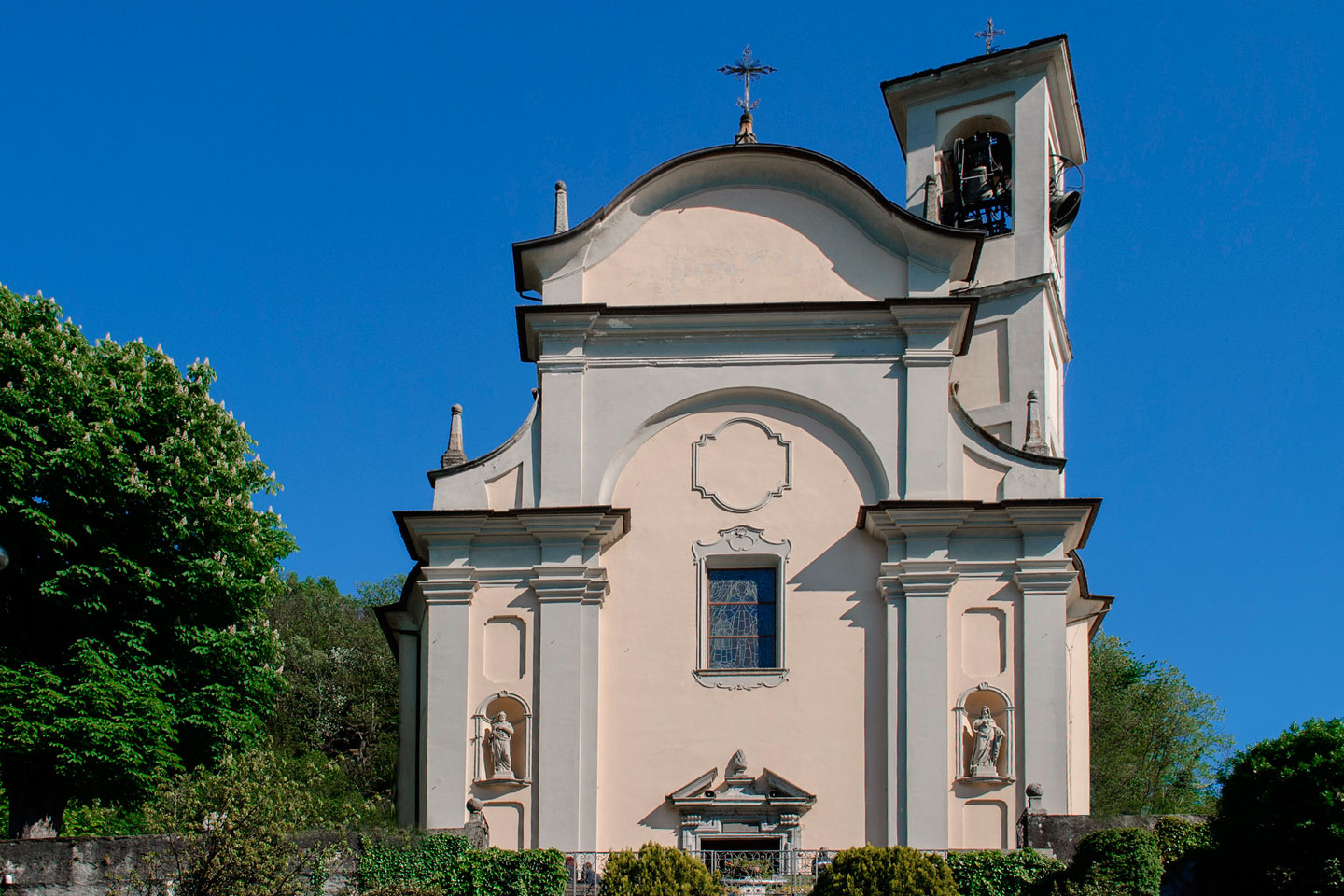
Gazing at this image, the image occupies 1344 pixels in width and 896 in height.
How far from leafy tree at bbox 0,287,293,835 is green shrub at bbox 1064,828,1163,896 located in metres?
12.8

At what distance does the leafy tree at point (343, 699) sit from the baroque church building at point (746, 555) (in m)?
21.8

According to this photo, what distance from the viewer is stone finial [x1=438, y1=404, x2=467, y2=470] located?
2502 cm

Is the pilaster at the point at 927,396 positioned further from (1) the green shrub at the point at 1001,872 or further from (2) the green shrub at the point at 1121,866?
(2) the green shrub at the point at 1121,866

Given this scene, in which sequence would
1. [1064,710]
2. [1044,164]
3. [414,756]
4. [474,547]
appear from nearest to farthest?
[1064,710]
[474,547]
[414,756]
[1044,164]

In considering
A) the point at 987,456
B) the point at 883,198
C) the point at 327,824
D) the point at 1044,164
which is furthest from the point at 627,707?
the point at 1044,164

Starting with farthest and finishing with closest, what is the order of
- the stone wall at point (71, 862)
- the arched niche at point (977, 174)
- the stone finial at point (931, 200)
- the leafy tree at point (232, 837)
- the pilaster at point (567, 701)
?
the arched niche at point (977, 174), the stone finial at point (931, 200), the pilaster at point (567, 701), the stone wall at point (71, 862), the leafy tree at point (232, 837)

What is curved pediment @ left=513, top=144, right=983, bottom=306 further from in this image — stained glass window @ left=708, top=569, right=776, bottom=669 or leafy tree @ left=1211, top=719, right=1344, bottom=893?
leafy tree @ left=1211, top=719, right=1344, bottom=893

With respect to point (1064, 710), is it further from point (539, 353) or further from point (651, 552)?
point (539, 353)

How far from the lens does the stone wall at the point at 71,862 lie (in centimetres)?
1948

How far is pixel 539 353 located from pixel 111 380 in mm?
6528

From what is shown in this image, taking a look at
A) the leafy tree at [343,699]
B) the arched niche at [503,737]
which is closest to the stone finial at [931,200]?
the arched niche at [503,737]

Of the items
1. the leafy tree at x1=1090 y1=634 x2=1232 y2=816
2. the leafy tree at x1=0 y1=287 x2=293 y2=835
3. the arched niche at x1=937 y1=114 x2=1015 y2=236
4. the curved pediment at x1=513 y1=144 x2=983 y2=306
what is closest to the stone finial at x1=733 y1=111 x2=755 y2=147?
the curved pediment at x1=513 y1=144 x2=983 y2=306

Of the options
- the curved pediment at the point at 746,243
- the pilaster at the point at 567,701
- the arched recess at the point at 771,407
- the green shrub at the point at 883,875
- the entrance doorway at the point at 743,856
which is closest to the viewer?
the green shrub at the point at 883,875

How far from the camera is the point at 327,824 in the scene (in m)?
21.0
